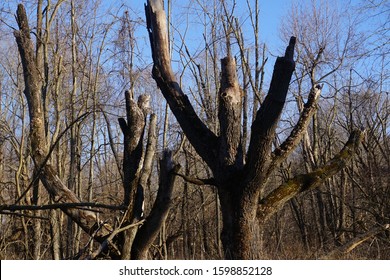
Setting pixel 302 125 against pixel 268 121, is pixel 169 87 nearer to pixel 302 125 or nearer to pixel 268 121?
pixel 268 121

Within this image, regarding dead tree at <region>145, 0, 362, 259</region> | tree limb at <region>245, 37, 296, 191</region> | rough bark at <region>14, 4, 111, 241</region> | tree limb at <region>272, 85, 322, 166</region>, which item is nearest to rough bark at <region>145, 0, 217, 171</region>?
dead tree at <region>145, 0, 362, 259</region>

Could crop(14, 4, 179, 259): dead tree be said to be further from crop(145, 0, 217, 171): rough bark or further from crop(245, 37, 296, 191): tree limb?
crop(245, 37, 296, 191): tree limb

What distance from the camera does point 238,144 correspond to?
546 centimetres

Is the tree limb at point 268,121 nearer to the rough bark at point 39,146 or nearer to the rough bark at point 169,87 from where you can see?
the rough bark at point 169,87

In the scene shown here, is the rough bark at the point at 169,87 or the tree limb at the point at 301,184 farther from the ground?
the rough bark at the point at 169,87

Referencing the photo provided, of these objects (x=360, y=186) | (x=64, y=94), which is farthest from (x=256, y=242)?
(x=64, y=94)

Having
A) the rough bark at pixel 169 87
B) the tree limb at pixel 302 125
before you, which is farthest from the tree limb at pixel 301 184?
the rough bark at pixel 169 87

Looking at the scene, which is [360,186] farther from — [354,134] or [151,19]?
[151,19]

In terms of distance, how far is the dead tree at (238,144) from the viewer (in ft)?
16.4

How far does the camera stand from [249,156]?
5180 mm

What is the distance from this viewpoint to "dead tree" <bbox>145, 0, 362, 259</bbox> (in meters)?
4.99

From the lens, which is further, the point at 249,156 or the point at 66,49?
the point at 66,49

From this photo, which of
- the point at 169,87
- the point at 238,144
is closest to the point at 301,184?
the point at 238,144
